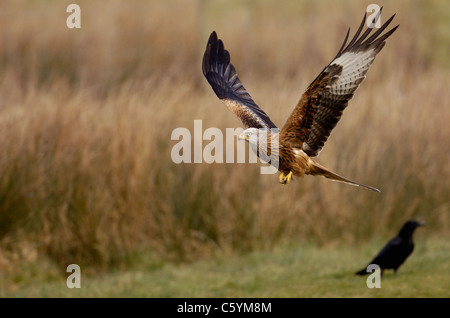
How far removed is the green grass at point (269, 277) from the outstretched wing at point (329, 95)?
3569mm

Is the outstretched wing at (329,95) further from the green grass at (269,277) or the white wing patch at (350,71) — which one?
the green grass at (269,277)

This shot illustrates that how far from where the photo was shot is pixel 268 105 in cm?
845

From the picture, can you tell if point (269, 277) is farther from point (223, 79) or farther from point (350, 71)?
point (350, 71)

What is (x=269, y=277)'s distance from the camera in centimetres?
734

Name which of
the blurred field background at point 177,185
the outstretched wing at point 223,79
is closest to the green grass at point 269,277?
the blurred field background at point 177,185

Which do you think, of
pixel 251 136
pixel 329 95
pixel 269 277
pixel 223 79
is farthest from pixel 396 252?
pixel 251 136

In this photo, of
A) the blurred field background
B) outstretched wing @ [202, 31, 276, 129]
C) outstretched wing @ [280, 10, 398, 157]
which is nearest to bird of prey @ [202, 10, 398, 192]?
outstretched wing @ [280, 10, 398, 157]

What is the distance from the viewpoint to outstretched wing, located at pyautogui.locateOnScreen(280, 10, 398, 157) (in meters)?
2.86

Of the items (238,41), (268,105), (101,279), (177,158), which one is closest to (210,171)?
(177,158)

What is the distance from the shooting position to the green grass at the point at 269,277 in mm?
6570

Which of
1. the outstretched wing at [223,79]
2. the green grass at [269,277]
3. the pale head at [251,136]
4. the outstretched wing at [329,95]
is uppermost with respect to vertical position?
the outstretched wing at [223,79]

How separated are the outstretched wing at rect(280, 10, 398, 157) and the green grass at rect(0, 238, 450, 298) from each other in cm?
357

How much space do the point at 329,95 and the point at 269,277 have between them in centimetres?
461

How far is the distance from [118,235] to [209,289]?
185cm
